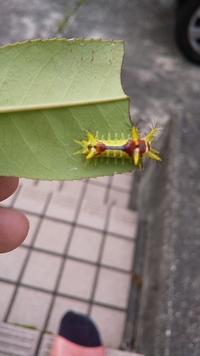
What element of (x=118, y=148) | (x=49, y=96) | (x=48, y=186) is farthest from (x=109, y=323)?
(x=49, y=96)

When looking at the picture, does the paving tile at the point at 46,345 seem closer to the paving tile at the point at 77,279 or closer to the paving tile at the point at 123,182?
the paving tile at the point at 77,279

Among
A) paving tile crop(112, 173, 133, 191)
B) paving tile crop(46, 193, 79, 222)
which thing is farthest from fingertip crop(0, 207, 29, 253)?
paving tile crop(112, 173, 133, 191)

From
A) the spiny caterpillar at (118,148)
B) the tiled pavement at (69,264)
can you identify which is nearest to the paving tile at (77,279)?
the tiled pavement at (69,264)

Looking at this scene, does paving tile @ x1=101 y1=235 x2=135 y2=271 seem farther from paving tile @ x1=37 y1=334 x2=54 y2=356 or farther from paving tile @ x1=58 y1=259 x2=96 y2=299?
paving tile @ x1=37 y1=334 x2=54 y2=356

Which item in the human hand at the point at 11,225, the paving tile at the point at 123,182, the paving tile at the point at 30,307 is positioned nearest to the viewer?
the human hand at the point at 11,225

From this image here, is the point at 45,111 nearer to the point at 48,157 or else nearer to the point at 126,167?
the point at 48,157

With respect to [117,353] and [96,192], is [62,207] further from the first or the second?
[117,353]
